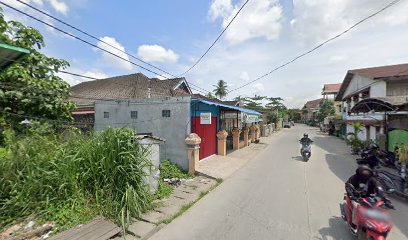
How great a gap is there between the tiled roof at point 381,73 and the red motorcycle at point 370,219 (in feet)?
52.8

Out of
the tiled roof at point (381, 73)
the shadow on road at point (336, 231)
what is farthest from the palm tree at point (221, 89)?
the shadow on road at point (336, 231)

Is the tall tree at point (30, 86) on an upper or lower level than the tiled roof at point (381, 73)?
lower

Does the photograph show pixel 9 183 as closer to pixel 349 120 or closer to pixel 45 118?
pixel 45 118

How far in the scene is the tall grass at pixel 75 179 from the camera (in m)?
4.01

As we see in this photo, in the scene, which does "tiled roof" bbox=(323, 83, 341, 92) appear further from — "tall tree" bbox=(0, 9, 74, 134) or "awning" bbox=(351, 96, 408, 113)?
"tall tree" bbox=(0, 9, 74, 134)

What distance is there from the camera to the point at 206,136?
10.4m

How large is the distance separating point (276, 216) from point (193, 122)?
5227mm

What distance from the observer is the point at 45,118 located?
677 centimetres

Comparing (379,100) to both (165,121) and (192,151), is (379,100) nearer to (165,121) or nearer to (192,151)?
(192,151)

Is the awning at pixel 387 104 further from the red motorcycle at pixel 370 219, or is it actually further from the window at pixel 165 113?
the window at pixel 165 113

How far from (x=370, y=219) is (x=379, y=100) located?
322 inches

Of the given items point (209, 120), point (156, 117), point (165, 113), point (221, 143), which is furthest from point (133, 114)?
point (221, 143)

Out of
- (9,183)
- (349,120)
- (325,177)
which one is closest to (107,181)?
(9,183)

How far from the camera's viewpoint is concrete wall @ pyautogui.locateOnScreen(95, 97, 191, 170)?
8.58 metres
